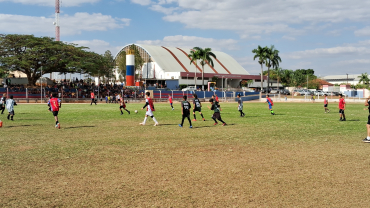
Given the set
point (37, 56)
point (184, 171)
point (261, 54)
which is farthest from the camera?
point (261, 54)

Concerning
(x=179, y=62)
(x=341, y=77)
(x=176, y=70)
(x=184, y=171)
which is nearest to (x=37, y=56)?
(x=176, y=70)

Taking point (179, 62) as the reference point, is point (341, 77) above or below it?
below

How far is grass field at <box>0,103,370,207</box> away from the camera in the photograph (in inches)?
229

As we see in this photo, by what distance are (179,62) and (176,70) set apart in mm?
7030

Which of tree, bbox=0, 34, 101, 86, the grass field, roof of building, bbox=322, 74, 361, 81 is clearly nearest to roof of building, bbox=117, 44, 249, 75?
tree, bbox=0, 34, 101, 86

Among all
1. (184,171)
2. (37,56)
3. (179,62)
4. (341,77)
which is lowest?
(184,171)

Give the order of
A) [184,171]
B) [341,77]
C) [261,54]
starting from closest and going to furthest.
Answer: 1. [184,171]
2. [261,54]
3. [341,77]

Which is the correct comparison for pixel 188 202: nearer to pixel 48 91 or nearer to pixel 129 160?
pixel 129 160

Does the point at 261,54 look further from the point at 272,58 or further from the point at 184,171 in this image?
the point at 184,171

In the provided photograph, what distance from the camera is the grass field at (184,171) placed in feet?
19.0

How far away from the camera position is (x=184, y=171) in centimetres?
773

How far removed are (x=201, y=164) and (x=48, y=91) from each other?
161 ft

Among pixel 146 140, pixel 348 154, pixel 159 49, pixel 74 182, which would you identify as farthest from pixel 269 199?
pixel 159 49

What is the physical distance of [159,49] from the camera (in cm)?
10450
